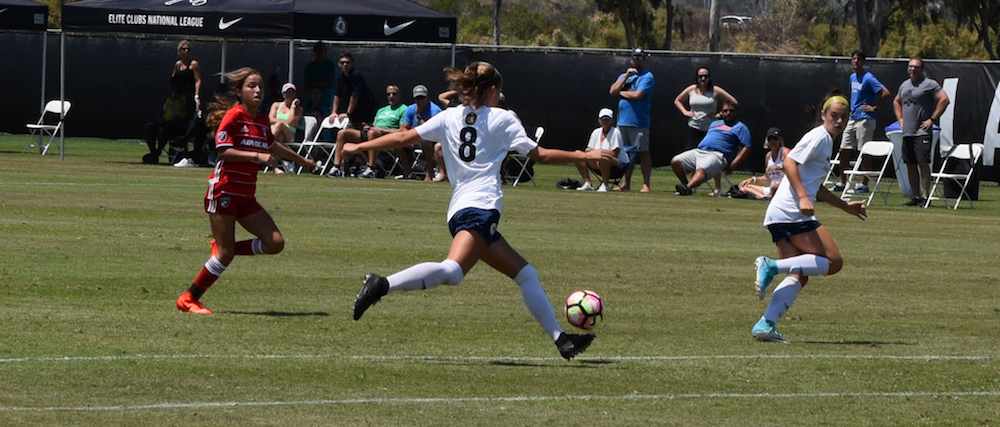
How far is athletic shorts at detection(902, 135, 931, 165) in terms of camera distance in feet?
74.1

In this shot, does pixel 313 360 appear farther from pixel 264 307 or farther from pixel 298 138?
pixel 298 138

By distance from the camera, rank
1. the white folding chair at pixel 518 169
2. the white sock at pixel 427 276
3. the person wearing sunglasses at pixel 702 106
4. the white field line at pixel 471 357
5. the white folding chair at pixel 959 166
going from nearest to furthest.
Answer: the white field line at pixel 471 357, the white sock at pixel 427 276, the white folding chair at pixel 959 166, the person wearing sunglasses at pixel 702 106, the white folding chair at pixel 518 169

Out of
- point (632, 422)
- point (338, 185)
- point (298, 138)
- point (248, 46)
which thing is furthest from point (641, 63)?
point (632, 422)

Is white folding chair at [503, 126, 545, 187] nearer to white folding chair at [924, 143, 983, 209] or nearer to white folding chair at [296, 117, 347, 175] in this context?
white folding chair at [296, 117, 347, 175]

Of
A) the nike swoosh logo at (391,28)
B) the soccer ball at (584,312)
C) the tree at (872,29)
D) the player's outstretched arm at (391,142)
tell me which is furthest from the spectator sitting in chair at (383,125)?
the tree at (872,29)

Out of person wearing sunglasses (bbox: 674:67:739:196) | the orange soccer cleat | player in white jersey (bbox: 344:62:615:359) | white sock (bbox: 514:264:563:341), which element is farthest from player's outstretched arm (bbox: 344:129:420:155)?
person wearing sunglasses (bbox: 674:67:739:196)

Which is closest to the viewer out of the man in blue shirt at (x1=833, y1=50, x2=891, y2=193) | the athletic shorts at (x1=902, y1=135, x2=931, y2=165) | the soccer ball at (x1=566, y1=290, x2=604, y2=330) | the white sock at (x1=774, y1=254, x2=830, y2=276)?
the soccer ball at (x1=566, y1=290, x2=604, y2=330)

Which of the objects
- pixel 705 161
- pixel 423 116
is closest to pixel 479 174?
pixel 705 161

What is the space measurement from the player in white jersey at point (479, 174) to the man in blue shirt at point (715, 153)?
14934 mm

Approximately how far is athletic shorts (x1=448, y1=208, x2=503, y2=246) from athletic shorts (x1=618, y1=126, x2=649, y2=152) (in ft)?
53.5

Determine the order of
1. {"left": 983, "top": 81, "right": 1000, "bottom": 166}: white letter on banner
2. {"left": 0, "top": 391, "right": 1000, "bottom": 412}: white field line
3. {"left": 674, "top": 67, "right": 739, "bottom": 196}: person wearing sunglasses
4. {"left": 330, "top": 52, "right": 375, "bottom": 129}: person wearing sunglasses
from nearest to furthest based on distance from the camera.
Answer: {"left": 0, "top": 391, "right": 1000, "bottom": 412}: white field line → {"left": 674, "top": 67, "right": 739, "bottom": 196}: person wearing sunglasses → {"left": 983, "top": 81, "right": 1000, "bottom": 166}: white letter on banner → {"left": 330, "top": 52, "right": 375, "bottom": 129}: person wearing sunglasses

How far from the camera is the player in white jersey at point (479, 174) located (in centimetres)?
830

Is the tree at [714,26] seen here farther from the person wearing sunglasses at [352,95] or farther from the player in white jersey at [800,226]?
the player in white jersey at [800,226]

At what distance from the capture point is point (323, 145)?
26141mm
